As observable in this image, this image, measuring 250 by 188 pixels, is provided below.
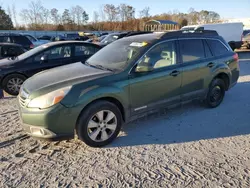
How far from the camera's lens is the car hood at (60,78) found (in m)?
3.18

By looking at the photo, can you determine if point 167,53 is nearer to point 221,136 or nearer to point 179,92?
point 179,92

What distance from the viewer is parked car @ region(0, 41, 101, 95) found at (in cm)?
600

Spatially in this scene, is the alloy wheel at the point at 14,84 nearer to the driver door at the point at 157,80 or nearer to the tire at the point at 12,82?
the tire at the point at 12,82

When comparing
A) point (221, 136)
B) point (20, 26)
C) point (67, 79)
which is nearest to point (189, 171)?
point (221, 136)

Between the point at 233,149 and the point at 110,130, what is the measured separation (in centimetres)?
189

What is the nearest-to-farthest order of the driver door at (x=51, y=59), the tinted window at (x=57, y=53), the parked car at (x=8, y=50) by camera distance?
the driver door at (x=51, y=59) < the tinted window at (x=57, y=53) < the parked car at (x=8, y=50)

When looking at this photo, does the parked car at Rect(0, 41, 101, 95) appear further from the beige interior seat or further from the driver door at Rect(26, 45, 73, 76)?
the beige interior seat

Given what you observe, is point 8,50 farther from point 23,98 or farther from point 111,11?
point 111,11

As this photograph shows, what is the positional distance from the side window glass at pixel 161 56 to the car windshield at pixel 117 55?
206 mm

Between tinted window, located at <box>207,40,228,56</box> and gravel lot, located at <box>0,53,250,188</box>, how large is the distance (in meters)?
1.51

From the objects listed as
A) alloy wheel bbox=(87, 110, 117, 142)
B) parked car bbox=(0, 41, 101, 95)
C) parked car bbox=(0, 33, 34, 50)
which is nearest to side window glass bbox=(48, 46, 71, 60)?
parked car bbox=(0, 41, 101, 95)

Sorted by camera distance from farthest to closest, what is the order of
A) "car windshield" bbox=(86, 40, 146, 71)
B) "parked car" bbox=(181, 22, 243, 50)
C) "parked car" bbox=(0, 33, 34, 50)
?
"parked car" bbox=(181, 22, 243, 50) < "parked car" bbox=(0, 33, 34, 50) < "car windshield" bbox=(86, 40, 146, 71)

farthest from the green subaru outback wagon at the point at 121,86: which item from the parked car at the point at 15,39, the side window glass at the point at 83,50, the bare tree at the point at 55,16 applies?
the bare tree at the point at 55,16

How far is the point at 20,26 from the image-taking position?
47812 millimetres
